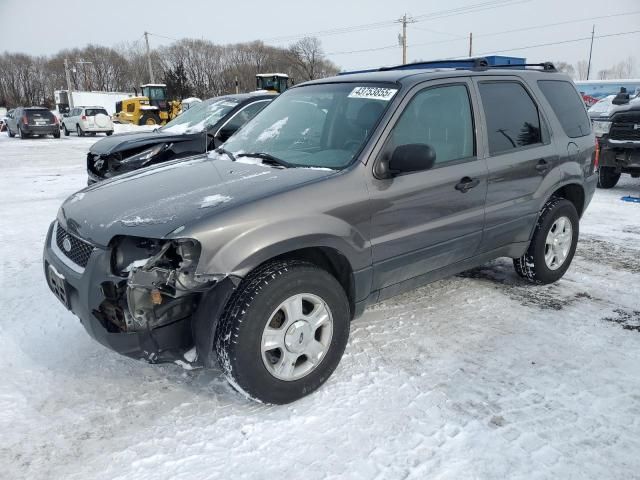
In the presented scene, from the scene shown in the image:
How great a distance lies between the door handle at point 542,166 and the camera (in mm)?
4027

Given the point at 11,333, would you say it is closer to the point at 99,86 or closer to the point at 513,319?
the point at 513,319

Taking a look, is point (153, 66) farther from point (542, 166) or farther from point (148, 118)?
point (542, 166)

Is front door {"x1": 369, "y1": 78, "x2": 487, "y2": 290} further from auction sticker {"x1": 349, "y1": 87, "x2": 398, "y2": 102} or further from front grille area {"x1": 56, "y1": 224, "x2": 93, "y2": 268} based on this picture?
front grille area {"x1": 56, "y1": 224, "x2": 93, "y2": 268}

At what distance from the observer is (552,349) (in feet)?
10.9

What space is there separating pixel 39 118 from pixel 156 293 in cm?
2712

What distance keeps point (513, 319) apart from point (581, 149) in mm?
1792

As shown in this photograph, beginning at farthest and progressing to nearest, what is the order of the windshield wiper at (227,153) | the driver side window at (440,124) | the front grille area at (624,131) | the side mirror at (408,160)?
the front grille area at (624,131), the windshield wiper at (227,153), the driver side window at (440,124), the side mirror at (408,160)


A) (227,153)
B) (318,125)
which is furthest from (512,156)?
(227,153)

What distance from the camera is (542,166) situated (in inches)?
160

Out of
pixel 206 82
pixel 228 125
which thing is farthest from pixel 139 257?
pixel 206 82

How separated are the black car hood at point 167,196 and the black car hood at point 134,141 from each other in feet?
11.1

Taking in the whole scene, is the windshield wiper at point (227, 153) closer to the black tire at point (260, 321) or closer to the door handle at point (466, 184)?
the black tire at point (260, 321)

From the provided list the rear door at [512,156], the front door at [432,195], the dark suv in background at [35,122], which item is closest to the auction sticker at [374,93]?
the front door at [432,195]

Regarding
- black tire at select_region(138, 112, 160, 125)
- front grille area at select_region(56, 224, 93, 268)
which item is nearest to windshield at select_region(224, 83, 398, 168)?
front grille area at select_region(56, 224, 93, 268)
